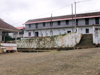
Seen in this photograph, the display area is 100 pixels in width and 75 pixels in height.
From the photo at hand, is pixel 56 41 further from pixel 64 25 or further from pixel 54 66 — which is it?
pixel 64 25

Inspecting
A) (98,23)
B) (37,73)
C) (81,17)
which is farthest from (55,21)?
(37,73)

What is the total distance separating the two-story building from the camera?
81.0 ft

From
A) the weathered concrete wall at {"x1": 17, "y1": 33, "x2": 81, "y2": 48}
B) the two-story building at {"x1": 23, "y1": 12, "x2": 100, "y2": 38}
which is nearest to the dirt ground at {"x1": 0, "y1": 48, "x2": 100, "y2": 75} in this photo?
the weathered concrete wall at {"x1": 17, "y1": 33, "x2": 81, "y2": 48}

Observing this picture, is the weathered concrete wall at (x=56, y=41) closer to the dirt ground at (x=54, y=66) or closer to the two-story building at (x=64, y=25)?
the two-story building at (x=64, y=25)

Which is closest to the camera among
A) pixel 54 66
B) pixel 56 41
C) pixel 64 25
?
pixel 54 66

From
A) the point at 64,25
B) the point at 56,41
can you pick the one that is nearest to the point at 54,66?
the point at 56,41

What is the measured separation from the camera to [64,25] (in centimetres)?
2688

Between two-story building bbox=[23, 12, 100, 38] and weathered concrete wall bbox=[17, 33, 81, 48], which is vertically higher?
two-story building bbox=[23, 12, 100, 38]

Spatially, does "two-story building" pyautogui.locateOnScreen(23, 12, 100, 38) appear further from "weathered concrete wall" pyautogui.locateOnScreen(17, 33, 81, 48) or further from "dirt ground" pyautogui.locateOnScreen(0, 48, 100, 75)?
"dirt ground" pyautogui.locateOnScreen(0, 48, 100, 75)

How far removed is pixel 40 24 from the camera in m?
29.8

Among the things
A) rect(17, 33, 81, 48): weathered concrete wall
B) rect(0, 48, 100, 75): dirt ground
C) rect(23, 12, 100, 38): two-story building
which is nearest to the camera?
rect(0, 48, 100, 75): dirt ground

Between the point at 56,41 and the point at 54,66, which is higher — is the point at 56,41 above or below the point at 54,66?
above

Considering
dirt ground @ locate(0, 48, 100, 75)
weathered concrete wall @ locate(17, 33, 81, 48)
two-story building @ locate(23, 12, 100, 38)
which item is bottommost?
dirt ground @ locate(0, 48, 100, 75)

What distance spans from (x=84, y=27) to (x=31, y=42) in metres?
14.3
